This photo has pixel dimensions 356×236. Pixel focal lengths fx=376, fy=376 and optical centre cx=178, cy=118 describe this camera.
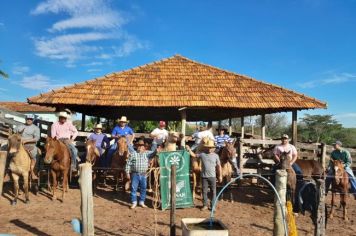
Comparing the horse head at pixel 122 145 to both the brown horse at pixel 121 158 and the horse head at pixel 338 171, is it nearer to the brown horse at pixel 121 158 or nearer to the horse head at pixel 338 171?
the brown horse at pixel 121 158

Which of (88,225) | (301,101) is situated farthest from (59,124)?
(301,101)

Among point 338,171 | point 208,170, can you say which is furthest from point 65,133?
point 338,171

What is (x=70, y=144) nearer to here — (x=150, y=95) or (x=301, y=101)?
(x=150, y=95)

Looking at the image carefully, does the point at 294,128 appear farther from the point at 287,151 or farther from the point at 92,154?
the point at 92,154

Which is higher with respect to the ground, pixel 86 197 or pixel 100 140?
pixel 100 140

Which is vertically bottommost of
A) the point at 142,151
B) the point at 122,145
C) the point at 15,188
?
the point at 15,188

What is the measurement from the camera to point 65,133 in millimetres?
11734

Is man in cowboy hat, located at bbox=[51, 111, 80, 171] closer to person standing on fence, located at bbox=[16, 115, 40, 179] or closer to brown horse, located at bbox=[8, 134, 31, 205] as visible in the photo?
person standing on fence, located at bbox=[16, 115, 40, 179]

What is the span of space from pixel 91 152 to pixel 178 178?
2.89 metres

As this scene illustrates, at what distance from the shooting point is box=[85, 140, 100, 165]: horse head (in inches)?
438

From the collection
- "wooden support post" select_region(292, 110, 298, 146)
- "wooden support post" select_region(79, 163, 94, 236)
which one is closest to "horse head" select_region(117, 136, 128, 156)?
"wooden support post" select_region(79, 163, 94, 236)

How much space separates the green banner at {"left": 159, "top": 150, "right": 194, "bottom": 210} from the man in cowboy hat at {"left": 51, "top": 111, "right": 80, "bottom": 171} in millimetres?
3014

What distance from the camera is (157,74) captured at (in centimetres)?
1564

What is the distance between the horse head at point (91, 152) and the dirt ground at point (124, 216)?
3.64 feet
